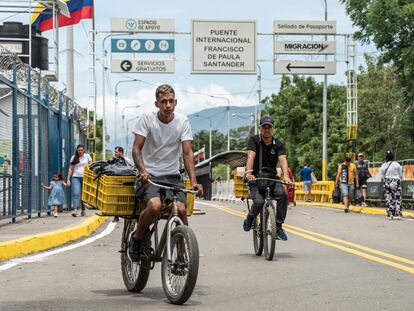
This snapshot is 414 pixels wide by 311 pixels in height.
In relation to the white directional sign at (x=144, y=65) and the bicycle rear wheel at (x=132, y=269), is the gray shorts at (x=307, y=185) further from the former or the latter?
the bicycle rear wheel at (x=132, y=269)

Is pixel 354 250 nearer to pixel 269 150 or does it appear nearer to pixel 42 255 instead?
pixel 269 150

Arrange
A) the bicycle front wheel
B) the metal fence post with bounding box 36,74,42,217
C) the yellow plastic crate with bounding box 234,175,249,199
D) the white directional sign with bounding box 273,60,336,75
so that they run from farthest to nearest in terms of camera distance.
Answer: the white directional sign with bounding box 273,60,336,75, the metal fence post with bounding box 36,74,42,217, the yellow plastic crate with bounding box 234,175,249,199, the bicycle front wheel

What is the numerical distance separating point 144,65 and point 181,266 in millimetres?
28260

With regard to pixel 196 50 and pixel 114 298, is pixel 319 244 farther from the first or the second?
pixel 196 50

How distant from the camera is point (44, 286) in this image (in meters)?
7.75

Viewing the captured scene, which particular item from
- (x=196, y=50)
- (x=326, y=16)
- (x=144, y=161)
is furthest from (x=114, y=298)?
(x=326, y=16)

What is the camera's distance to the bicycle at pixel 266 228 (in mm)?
10086

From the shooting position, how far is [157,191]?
271 inches

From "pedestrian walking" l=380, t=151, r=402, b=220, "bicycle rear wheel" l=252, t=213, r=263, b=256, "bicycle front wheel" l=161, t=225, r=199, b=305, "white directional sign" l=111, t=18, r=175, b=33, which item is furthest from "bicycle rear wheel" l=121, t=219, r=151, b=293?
"white directional sign" l=111, t=18, r=175, b=33

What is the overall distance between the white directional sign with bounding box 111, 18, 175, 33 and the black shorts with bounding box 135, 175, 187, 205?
27.1 m

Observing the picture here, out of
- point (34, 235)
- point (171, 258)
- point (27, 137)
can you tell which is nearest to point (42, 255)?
point (34, 235)

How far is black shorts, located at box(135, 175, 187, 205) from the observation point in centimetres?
687

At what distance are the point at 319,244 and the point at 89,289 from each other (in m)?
5.56

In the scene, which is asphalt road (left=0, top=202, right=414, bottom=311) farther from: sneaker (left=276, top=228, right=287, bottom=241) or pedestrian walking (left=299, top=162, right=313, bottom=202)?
pedestrian walking (left=299, top=162, right=313, bottom=202)
